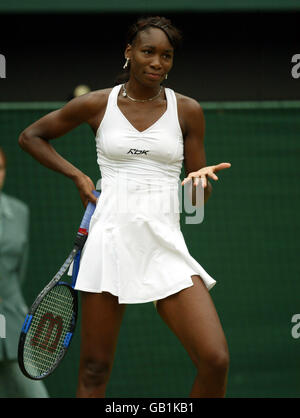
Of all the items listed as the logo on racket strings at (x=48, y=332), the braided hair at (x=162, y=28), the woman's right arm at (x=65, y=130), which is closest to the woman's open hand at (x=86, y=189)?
the woman's right arm at (x=65, y=130)

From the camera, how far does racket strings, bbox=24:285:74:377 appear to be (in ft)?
12.3

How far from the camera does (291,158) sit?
571 centimetres

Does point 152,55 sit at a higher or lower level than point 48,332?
higher

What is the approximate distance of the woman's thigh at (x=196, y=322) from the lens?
3369 mm

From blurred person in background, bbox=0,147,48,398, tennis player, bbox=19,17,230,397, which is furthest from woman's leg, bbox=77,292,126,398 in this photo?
blurred person in background, bbox=0,147,48,398

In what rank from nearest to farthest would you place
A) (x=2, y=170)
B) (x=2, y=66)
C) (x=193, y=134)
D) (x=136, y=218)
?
(x=136, y=218) → (x=193, y=134) → (x=2, y=170) → (x=2, y=66)

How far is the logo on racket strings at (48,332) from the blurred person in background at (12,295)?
111cm

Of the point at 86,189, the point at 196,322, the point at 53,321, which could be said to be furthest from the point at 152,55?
the point at 53,321

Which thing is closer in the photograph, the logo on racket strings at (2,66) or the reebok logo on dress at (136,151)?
the reebok logo on dress at (136,151)

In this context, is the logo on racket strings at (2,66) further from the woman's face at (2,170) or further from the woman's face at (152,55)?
the woman's face at (152,55)

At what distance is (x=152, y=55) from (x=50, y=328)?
1.37 metres

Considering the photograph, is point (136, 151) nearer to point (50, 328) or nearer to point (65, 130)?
point (65, 130)

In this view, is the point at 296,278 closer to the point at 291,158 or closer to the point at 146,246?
the point at 291,158

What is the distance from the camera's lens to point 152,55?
361 cm
